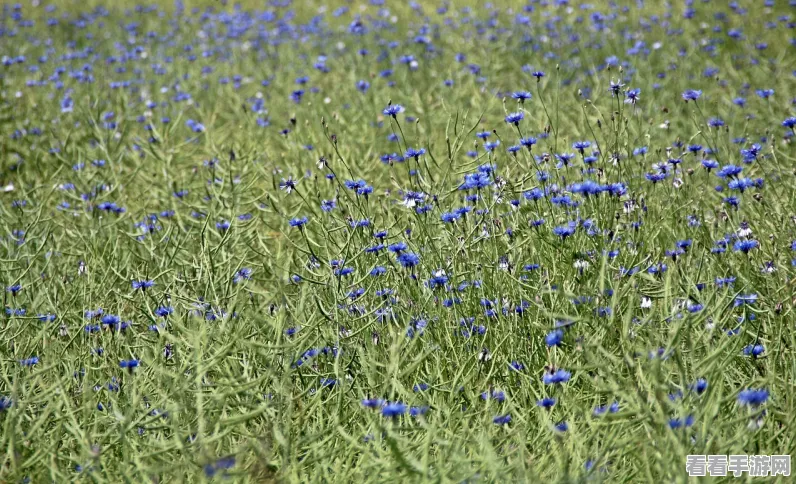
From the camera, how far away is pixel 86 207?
3.78m

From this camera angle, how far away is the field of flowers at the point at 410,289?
1955 mm

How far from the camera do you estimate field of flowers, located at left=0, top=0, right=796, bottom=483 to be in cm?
196

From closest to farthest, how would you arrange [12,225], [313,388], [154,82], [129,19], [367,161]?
[313,388] < [12,225] < [367,161] < [154,82] < [129,19]

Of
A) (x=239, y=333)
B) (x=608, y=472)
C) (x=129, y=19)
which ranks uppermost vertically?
(x=239, y=333)

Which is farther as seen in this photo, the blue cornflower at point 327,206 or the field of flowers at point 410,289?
the blue cornflower at point 327,206

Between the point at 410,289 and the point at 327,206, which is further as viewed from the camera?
the point at 327,206

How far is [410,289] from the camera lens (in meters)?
2.68

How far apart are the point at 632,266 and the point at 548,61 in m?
3.53

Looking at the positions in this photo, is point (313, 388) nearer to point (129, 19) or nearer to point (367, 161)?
point (367, 161)

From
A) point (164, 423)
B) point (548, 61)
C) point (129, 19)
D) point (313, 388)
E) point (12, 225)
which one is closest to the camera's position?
point (164, 423)

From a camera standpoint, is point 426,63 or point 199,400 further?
point 426,63

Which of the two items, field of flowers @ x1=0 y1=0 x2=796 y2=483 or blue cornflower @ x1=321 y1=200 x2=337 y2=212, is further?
blue cornflower @ x1=321 y1=200 x2=337 y2=212

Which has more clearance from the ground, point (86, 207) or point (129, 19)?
point (86, 207)

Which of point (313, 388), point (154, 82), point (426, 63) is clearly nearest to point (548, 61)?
point (426, 63)
